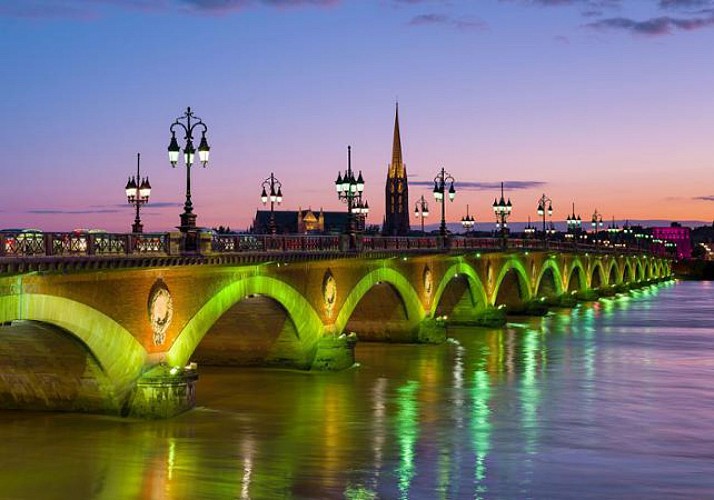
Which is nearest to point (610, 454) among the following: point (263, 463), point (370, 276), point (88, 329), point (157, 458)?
point (263, 463)

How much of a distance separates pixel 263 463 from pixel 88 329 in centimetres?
555

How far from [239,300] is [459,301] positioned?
34.6 meters

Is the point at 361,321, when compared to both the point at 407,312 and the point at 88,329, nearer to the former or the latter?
the point at 407,312

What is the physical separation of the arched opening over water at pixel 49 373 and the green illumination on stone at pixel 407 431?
7.78m

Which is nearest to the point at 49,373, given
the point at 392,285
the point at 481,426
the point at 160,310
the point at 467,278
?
the point at 160,310

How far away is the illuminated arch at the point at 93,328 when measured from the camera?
2488 cm

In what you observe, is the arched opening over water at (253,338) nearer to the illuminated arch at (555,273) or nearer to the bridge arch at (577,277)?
the illuminated arch at (555,273)

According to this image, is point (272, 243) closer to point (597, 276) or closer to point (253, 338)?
point (253, 338)

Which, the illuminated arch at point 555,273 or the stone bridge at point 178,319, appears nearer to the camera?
the stone bridge at point 178,319

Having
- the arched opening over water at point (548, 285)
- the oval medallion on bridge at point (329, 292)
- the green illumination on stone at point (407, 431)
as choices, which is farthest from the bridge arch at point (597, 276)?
the green illumination on stone at point (407, 431)

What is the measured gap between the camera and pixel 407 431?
30.7 meters

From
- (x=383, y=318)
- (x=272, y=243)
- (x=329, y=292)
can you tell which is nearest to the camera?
(x=272, y=243)

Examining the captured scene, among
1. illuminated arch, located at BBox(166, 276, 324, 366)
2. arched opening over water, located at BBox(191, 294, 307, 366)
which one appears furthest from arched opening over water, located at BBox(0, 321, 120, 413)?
arched opening over water, located at BBox(191, 294, 307, 366)

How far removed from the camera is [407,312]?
5603 centimetres
